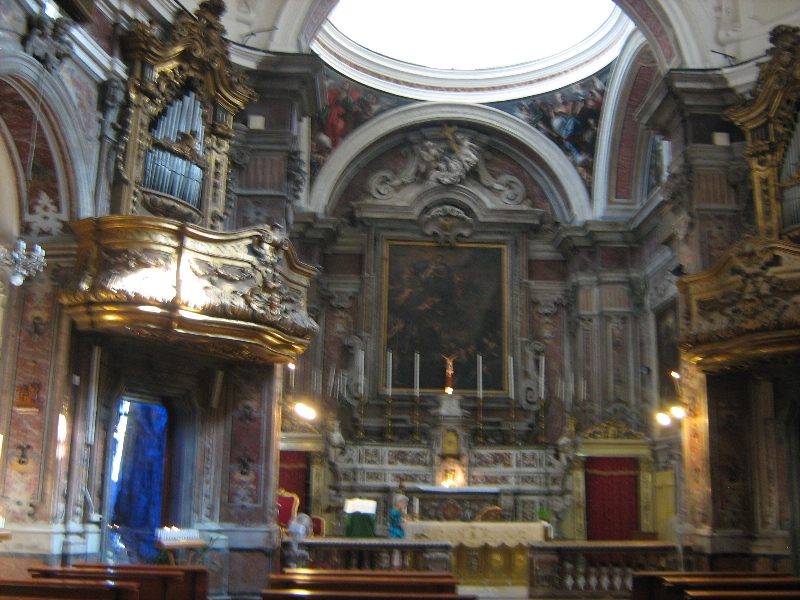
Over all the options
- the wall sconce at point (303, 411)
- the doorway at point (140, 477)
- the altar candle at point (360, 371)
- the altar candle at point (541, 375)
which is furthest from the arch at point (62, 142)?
the altar candle at point (541, 375)

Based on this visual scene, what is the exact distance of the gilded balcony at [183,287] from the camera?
9750 mm

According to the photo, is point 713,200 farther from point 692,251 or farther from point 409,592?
point 409,592

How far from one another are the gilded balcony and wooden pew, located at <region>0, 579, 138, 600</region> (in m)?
3.72

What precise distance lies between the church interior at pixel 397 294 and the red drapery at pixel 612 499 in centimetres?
6

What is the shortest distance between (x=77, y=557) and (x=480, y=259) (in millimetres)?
12138

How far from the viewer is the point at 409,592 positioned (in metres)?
8.18

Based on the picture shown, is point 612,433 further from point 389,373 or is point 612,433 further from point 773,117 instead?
point 773,117

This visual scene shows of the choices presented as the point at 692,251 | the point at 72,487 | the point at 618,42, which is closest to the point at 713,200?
the point at 692,251

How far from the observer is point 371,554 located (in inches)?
471

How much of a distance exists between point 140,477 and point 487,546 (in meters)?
5.02

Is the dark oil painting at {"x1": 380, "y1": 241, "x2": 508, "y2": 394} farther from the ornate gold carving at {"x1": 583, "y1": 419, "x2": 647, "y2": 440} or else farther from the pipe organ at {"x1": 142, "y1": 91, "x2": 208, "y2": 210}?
the pipe organ at {"x1": 142, "y1": 91, "x2": 208, "y2": 210}

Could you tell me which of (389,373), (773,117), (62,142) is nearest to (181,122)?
(62,142)

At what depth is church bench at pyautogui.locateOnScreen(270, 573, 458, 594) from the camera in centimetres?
825

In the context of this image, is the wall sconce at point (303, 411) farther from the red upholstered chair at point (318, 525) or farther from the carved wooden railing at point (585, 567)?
the carved wooden railing at point (585, 567)
